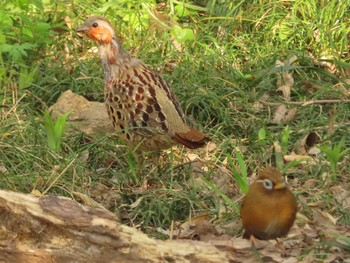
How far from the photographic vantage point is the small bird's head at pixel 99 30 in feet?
23.8

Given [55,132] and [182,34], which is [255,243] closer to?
[55,132]

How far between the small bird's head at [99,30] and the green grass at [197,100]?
0.70m

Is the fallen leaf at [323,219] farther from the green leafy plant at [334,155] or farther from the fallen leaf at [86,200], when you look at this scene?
the fallen leaf at [86,200]

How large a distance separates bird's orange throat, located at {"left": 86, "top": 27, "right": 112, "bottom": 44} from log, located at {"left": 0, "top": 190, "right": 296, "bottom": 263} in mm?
2691

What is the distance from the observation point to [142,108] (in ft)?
22.3

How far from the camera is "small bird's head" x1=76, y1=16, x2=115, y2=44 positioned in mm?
7262

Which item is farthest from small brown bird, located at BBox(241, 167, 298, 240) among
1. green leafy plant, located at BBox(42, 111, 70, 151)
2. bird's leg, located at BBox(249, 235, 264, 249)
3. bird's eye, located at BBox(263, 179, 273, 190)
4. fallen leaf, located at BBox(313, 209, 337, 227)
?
green leafy plant, located at BBox(42, 111, 70, 151)

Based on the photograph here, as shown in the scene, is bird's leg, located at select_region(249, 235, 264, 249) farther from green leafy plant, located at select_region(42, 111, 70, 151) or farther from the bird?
green leafy plant, located at select_region(42, 111, 70, 151)

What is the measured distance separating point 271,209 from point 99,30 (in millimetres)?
2650

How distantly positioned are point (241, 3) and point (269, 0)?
0.81 ft

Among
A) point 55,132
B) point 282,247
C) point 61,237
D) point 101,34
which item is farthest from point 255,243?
point 101,34

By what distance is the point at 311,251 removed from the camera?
4.98m

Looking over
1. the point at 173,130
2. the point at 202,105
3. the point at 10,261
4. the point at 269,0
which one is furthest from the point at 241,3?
the point at 10,261

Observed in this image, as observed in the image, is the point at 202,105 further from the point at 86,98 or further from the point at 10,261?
the point at 10,261
